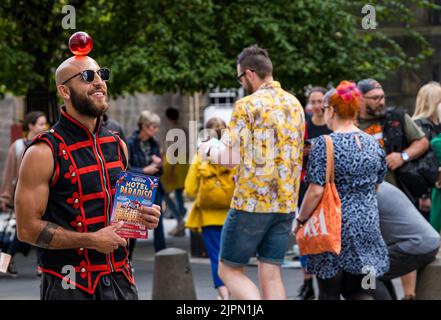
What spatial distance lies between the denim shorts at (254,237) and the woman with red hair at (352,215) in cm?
37

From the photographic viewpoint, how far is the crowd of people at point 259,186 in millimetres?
5234

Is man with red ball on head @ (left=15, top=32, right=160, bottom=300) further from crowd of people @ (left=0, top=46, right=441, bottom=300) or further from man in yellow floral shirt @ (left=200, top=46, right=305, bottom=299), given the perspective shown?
man in yellow floral shirt @ (left=200, top=46, right=305, bottom=299)

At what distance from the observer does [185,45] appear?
631 inches

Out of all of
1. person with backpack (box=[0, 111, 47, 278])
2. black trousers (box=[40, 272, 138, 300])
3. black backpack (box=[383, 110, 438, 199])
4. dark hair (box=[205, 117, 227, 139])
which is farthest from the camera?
person with backpack (box=[0, 111, 47, 278])

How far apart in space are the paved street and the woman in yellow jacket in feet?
2.92

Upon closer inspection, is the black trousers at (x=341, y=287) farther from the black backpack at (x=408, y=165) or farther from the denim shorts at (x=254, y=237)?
the black backpack at (x=408, y=165)

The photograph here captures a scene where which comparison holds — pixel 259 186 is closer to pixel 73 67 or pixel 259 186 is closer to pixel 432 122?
pixel 73 67

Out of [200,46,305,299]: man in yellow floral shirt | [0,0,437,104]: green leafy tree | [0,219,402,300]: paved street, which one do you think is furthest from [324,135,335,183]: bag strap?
[0,0,437,104]: green leafy tree

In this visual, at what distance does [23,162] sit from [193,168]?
574 cm

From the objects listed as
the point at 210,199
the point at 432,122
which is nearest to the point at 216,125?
the point at 210,199

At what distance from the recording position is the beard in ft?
17.4
